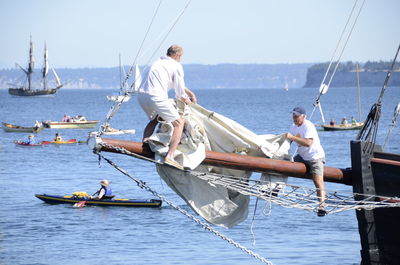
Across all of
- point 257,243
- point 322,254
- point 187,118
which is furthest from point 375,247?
point 257,243

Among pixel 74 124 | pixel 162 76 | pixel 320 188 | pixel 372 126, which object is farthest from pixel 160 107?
pixel 74 124

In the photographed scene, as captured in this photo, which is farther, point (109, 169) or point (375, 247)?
point (109, 169)

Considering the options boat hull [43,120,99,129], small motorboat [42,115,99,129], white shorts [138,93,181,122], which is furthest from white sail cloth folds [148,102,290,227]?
boat hull [43,120,99,129]

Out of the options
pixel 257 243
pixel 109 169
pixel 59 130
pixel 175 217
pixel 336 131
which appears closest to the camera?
pixel 257 243

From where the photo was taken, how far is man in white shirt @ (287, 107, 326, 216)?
11.0 m

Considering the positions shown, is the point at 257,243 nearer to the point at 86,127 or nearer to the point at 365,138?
the point at 365,138

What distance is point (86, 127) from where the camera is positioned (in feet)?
254

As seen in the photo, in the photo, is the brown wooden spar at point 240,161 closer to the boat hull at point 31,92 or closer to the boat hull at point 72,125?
the boat hull at point 72,125

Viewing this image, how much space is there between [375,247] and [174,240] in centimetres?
1436

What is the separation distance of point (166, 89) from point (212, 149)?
1.32m

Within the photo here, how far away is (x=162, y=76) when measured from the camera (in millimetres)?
10359

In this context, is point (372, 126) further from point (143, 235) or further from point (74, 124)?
point (74, 124)

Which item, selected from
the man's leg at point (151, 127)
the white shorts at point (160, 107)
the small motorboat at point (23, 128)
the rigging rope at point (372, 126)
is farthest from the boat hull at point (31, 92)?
the white shorts at point (160, 107)

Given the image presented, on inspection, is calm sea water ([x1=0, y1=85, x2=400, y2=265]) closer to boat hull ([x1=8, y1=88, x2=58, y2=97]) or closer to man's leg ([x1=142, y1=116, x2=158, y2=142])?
man's leg ([x1=142, y1=116, x2=158, y2=142])
